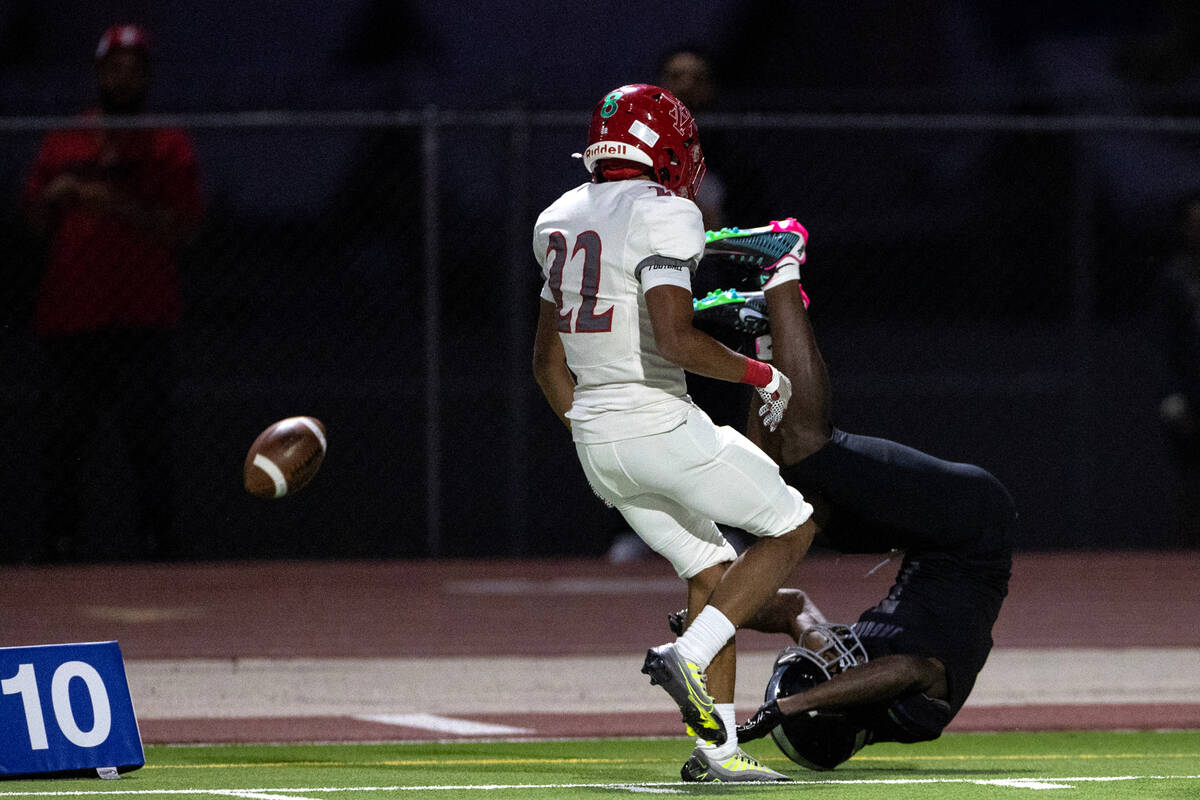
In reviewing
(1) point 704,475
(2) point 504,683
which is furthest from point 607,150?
(2) point 504,683

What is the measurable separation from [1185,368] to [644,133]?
8.20 metres

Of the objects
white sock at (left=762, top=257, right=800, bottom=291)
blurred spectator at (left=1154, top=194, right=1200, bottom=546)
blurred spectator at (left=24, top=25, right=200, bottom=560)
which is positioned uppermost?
blurred spectator at (left=24, top=25, right=200, bottom=560)

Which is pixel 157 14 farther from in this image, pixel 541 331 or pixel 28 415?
pixel 541 331

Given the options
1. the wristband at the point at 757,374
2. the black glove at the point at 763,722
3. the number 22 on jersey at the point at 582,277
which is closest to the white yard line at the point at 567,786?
the black glove at the point at 763,722

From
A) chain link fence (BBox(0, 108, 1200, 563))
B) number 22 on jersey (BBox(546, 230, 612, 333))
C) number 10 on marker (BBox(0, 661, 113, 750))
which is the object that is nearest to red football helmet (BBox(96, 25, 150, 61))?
chain link fence (BBox(0, 108, 1200, 563))

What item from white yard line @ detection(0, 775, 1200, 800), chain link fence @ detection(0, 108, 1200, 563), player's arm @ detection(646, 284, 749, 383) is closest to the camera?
player's arm @ detection(646, 284, 749, 383)

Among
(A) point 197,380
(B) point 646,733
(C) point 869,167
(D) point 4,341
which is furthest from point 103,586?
(C) point 869,167

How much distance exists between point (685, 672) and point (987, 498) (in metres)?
1.41

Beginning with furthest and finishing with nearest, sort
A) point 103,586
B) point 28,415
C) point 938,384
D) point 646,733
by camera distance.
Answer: point 938,384 → point 28,415 → point 103,586 → point 646,733

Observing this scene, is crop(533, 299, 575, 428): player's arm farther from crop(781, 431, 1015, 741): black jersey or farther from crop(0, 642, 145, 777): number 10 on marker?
crop(0, 642, 145, 777): number 10 on marker

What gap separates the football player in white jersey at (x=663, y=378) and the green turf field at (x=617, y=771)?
1.30ft

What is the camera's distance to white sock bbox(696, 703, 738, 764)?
6492 mm

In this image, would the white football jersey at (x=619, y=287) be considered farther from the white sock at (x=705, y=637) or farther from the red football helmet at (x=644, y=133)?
the white sock at (x=705, y=637)

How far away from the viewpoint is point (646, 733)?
816cm
